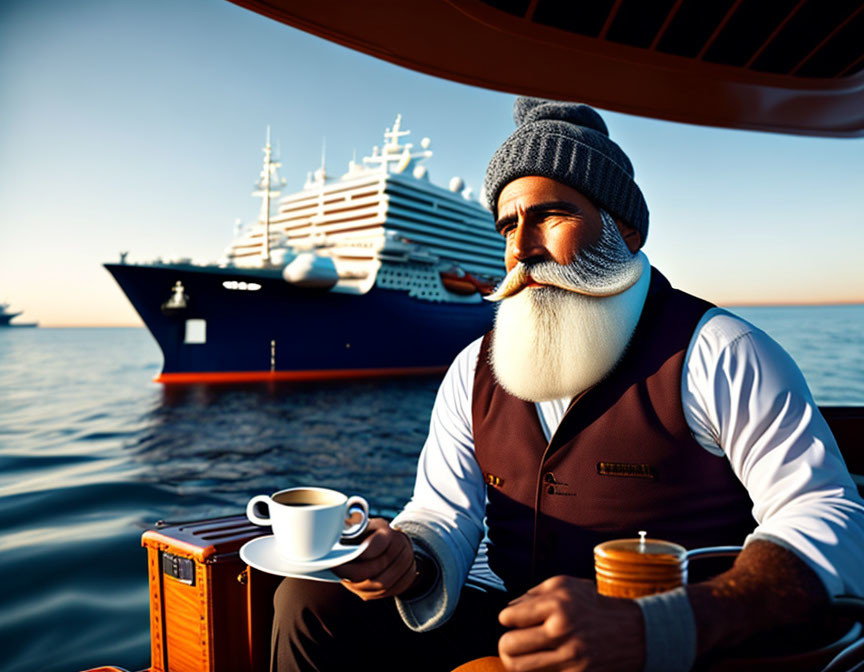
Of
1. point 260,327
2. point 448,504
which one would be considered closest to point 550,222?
point 448,504

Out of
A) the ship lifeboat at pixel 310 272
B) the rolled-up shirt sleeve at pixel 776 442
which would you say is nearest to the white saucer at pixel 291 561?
the rolled-up shirt sleeve at pixel 776 442

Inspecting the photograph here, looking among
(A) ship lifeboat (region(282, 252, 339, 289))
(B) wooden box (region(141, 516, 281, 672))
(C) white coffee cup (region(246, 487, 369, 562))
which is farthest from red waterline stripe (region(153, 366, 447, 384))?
(C) white coffee cup (region(246, 487, 369, 562))

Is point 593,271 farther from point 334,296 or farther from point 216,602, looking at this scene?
point 334,296

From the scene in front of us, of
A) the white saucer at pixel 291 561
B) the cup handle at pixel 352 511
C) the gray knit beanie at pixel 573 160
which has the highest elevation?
the gray knit beanie at pixel 573 160

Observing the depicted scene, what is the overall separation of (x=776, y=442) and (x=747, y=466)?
7 cm

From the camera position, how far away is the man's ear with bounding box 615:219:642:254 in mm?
1423

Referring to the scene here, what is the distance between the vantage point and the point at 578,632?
2.29 ft

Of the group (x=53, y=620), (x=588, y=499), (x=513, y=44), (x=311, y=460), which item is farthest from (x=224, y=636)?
(x=311, y=460)

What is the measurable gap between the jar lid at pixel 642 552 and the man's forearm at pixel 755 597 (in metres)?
0.05

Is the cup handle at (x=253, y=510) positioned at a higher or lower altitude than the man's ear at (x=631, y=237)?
lower

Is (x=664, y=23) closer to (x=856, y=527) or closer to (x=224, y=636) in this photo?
(x=856, y=527)

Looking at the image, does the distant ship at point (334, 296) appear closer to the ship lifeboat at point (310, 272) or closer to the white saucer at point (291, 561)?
the ship lifeboat at point (310, 272)

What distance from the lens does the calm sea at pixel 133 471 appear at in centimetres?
355

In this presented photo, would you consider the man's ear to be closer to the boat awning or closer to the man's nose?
the man's nose
